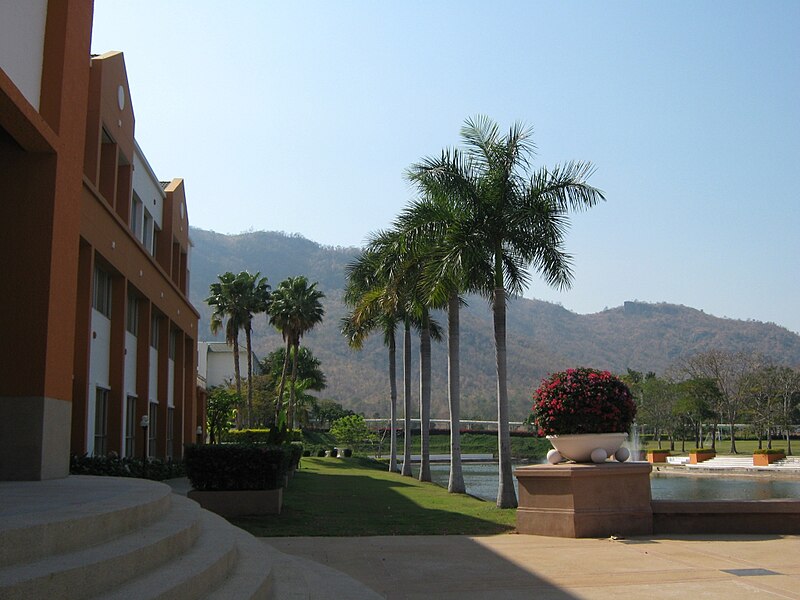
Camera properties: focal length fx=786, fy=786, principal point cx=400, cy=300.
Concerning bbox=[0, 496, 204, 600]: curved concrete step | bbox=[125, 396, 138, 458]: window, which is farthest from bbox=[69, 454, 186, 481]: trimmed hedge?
bbox=[0, 496, 204, 600]: curved concrete step

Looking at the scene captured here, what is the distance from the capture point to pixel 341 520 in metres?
16.2

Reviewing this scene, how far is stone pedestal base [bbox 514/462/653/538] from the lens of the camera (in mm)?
12828

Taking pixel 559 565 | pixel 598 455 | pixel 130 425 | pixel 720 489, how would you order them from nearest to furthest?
pixel 559 565 → pixel 598 455 → pixel 130 425 → pixel 720 489

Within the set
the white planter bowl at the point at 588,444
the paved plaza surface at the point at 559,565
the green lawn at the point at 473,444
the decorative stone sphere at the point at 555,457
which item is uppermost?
the white planter bowl at the point at 588,444

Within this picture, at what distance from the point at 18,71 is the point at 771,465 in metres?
53.8

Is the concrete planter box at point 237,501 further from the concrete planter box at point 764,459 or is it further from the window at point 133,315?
the concrete planter box at point 764,459

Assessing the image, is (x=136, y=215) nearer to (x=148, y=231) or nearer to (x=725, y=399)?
(x=148, y=231)

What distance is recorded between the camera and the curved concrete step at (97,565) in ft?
14.6

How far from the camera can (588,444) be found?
13414 mm

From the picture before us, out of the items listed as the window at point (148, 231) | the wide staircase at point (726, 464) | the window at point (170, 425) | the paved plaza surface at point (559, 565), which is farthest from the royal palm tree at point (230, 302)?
the paved plaza surface at point (559, 565)

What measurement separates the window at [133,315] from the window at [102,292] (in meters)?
3.29

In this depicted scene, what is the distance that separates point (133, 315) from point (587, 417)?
21.8 meters

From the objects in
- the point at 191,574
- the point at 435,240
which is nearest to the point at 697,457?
the point at 435,240

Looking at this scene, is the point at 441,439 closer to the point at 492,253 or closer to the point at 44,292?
the point at 492,253
